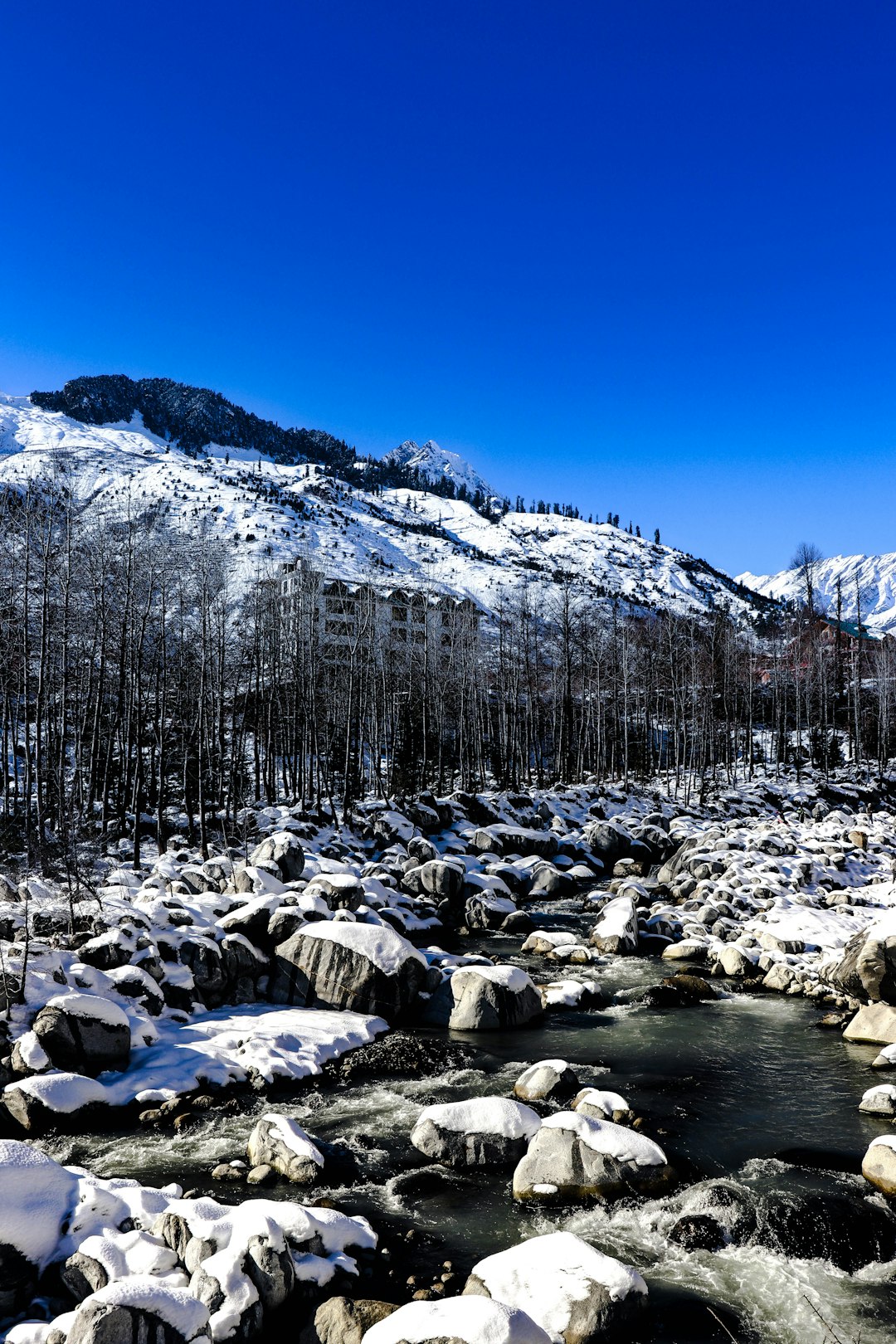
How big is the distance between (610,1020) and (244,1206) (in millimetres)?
9574

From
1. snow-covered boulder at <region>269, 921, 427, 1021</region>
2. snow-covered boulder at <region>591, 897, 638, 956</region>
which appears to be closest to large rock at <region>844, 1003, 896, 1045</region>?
snow-covered boulder at <region>591, 897, 638, 956</region>

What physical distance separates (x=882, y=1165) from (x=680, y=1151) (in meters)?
2.38

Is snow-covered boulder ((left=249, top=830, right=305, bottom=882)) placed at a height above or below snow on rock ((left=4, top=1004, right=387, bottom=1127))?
above

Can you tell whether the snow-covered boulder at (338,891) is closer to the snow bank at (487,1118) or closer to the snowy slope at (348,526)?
the snow bank at (487,1118)

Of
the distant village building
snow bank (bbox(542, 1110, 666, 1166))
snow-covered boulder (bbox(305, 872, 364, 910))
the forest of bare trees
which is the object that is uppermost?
the distant village building

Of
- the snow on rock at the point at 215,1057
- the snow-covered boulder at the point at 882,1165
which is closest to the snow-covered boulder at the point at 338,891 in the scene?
the snow on rock at the point at 215,1057

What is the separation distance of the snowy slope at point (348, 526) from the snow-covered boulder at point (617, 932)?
190ft

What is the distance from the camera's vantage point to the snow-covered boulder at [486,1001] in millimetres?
14906

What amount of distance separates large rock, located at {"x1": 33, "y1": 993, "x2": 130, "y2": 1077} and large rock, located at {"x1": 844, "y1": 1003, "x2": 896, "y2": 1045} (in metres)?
12.8

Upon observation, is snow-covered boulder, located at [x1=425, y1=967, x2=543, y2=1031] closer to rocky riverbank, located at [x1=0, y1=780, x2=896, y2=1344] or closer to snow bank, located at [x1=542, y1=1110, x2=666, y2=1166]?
rocky riverbank, located at [x1=0, y1=780, x2=896, y2=1344]

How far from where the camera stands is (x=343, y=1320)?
6496mm

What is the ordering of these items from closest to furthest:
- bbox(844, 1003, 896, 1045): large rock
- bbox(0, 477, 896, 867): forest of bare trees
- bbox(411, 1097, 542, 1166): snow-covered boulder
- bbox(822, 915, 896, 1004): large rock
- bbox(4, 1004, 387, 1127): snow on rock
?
bbox(411, 1097, 542, 1166): snow-covered boulder < bbox(4, 1004, 387, 1127): snow on rock < bbox(844, 1003, 896, 1045): large rock < bbox(822, 915, 896, 1004): large rock < bbox(0, 477, 896, 867): forest of bare trees

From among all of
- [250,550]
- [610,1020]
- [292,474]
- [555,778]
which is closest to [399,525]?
[292,474]

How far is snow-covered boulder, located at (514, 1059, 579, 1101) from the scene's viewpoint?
11.5 meters
